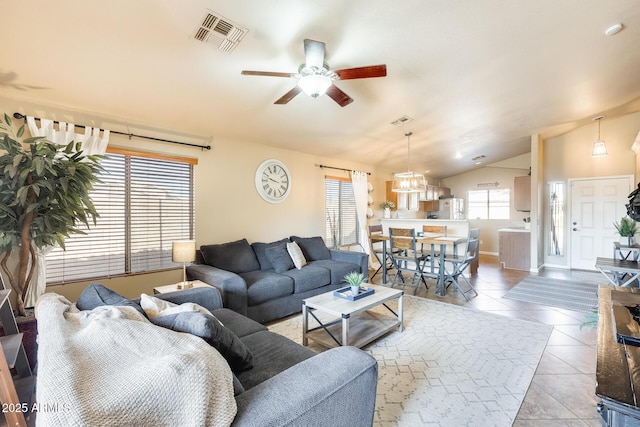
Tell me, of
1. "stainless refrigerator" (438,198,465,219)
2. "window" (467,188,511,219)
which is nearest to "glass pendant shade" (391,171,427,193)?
"stainless refrigerator" (438,198,465,219)

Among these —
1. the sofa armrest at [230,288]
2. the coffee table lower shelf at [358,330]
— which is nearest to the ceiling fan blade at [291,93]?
the sofa armrest at [230,288]

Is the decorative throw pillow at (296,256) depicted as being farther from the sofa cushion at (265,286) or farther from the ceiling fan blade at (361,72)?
the ceiling fan blade at (361,72)

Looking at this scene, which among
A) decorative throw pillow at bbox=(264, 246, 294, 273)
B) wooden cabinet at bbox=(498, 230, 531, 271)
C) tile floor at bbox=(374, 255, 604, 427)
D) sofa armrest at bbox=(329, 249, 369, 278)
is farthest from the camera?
wooden cabinet at bbox=(498, 230, 531, 271)

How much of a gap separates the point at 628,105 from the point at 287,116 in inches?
230

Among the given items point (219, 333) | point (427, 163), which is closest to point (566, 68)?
point (427, 163)

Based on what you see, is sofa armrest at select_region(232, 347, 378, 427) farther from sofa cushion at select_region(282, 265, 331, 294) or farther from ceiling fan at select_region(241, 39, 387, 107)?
sofa cushion at select_region(282, 265, 331, 294)

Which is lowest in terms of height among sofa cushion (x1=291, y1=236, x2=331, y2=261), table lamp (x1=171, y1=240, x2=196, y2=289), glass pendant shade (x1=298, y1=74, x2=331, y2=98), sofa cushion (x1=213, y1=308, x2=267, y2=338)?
sofa cushion (x1=213, y1=308, x2=267, y2=338)

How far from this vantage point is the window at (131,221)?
2.86 metres

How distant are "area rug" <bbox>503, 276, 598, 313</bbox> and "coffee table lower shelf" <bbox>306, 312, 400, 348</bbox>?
249cm

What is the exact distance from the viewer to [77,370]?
84 centimetres

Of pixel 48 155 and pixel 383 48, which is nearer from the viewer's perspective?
pixel 48 155

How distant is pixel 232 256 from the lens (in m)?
3.62

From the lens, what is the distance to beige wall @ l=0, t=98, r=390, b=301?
9.71 ft

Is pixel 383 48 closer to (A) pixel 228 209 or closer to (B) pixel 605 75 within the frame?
(A) pixel 228 209
